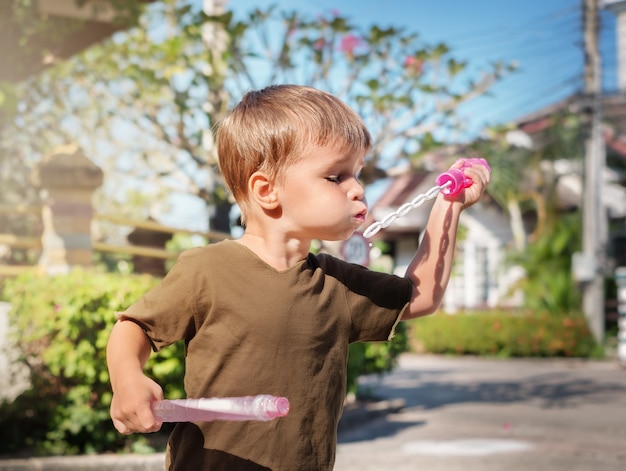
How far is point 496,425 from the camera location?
379 inches

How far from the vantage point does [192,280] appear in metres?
2.15

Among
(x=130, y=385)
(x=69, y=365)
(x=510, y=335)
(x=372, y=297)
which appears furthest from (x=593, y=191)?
(x=130, y=385)

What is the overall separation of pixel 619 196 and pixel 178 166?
51.8ft

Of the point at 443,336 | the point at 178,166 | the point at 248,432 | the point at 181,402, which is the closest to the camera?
the point at 181,402

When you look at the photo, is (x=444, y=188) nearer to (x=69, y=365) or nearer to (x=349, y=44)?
(x=69, y=365)

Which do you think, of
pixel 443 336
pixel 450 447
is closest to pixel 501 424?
pixel 450 447

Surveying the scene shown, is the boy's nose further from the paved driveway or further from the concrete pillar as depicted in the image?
the concrete pillar

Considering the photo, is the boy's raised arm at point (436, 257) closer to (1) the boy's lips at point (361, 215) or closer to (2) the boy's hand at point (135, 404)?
(1) the boy's lips at point (361, 215)

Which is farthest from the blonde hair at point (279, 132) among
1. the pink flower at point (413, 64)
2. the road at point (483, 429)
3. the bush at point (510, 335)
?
the bush at point (510, 335)

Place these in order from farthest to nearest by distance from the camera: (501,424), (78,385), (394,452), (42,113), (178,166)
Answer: (42,113)
(178,166)
(501,424)
(394,452)
(78,385)

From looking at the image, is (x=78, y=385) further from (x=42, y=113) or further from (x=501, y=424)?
(x=42, y=113)

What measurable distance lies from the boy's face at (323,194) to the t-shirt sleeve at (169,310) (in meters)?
0.28

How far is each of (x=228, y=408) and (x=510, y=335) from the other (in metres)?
20.2

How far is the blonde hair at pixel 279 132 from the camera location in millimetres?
2154
